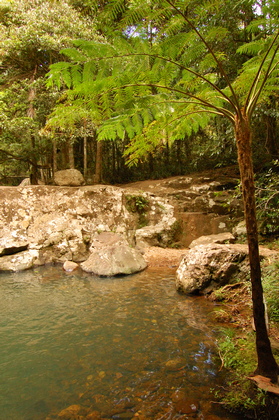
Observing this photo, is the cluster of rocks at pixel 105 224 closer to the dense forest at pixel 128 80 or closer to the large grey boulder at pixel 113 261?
the large grey boulder at pixel 113 261

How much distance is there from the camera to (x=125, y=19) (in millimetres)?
2244

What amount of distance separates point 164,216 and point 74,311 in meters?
6.63

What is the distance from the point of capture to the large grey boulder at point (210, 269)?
17.4ft

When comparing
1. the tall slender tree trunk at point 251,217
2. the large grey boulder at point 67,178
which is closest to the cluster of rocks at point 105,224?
the large grey boulder at point 67,178

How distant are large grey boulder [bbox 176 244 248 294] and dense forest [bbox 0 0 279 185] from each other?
2.66m

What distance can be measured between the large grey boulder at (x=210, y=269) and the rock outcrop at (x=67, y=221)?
7.56ft

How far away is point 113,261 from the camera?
7371mm

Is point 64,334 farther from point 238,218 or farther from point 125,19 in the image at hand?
point 238,218

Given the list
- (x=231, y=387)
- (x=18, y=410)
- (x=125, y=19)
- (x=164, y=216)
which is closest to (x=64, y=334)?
(x=18, y=410)

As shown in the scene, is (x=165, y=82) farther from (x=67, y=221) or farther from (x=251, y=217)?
(x=67, y=221)

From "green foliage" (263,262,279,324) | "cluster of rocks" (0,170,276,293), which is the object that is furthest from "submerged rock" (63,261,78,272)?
"green foliage" (263,262,279,324)

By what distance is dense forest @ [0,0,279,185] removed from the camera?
234 cm

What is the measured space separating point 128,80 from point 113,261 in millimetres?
5719

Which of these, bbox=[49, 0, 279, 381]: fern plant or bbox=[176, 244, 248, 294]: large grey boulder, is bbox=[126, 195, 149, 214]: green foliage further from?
bbox=[49, 0, 279, 381]: fern plant
